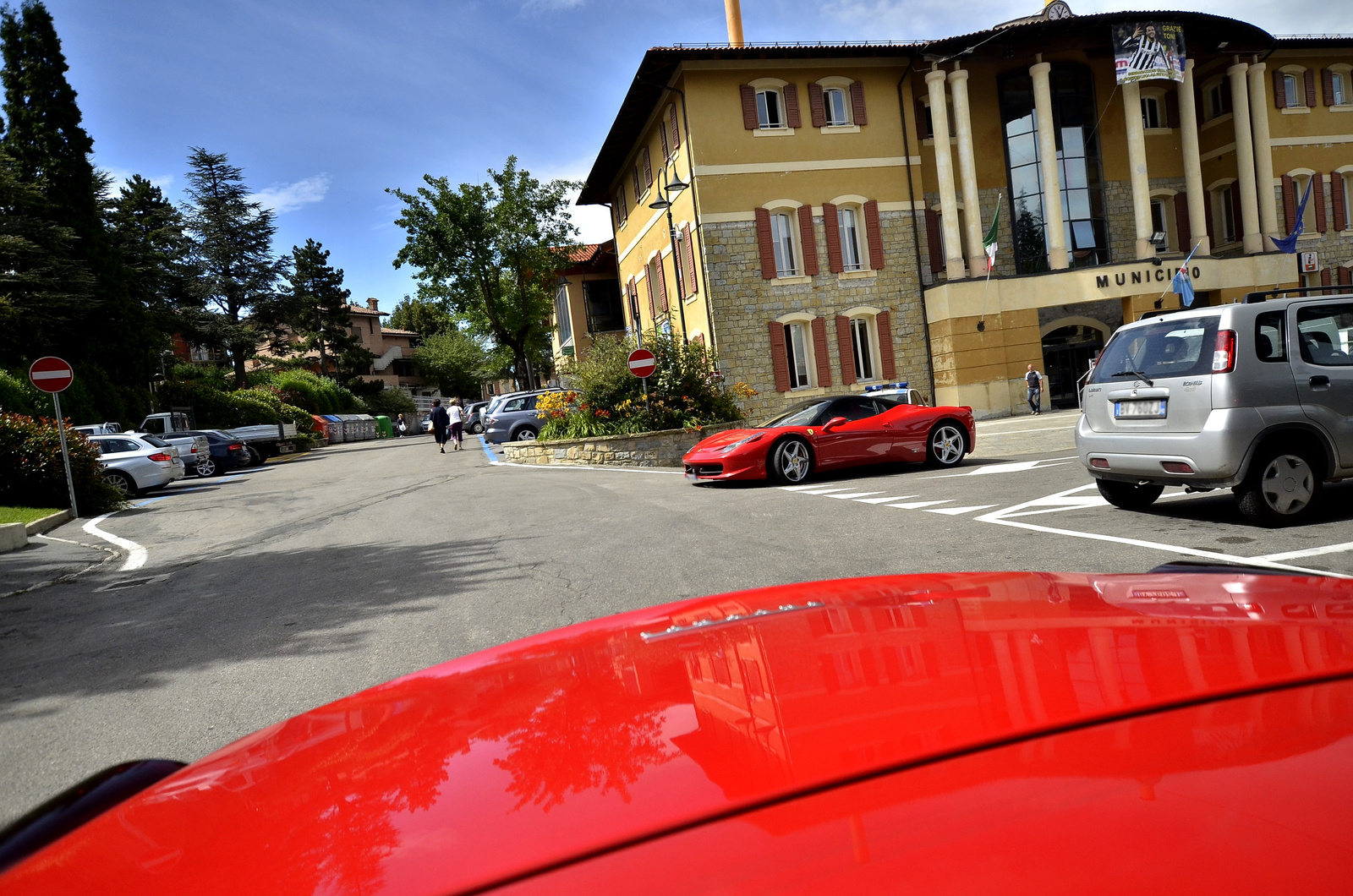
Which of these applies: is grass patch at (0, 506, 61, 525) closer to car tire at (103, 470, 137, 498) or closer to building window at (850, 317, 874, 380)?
car tire at (103, 470, 137, 498)

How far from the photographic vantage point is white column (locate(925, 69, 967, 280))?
89.2 ft

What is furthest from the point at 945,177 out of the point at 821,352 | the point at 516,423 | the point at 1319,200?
the point at 516,423

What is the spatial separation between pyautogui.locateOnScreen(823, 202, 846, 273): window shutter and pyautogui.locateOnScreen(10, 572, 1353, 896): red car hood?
26.2m

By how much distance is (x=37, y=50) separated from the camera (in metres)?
32.9

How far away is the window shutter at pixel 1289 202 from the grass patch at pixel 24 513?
37.5m

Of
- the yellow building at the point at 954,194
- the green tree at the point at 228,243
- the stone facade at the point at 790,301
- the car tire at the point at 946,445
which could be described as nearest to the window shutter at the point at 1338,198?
the yellow building at the point at 954,194

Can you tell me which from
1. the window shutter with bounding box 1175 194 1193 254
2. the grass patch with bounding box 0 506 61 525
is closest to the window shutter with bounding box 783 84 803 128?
the window shutter with bounding box 1175 194 1193 254

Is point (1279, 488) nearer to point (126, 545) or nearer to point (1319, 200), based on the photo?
point (126, 545)

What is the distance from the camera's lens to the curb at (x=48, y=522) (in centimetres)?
1230

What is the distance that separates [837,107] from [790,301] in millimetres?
6521

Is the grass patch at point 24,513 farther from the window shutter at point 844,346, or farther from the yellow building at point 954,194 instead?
the window shutter at point 844,346

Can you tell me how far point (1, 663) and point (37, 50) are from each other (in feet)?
125

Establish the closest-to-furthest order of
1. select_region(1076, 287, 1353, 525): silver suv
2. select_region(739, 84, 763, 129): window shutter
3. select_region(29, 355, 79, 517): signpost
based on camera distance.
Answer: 1. select_region(1076, 287, 1353, 525): silver suv
2. select_region(29, 355, 79, 517): signpost
3. select_region(739, 84, 763, 129): window shutter

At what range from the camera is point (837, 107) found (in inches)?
1077
